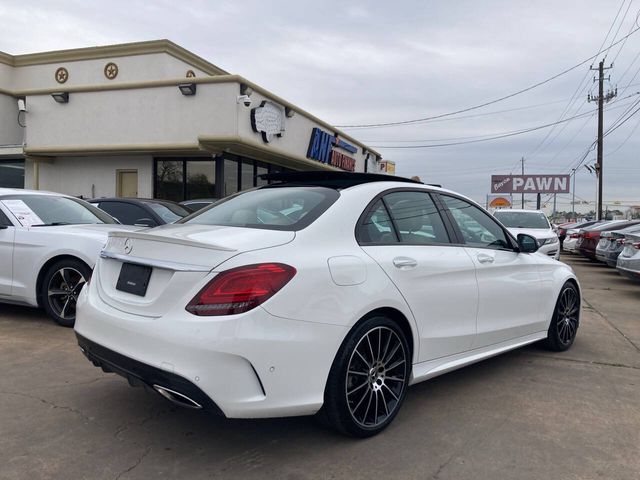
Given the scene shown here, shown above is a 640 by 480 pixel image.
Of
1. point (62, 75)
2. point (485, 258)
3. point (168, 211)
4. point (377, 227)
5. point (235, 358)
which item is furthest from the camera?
point (62, 75)

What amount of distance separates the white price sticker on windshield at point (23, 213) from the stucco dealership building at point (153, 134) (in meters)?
8.37

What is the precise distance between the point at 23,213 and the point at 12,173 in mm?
13374

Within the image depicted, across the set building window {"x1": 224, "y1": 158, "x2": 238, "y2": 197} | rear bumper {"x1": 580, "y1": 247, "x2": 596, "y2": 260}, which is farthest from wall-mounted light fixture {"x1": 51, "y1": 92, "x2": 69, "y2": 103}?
rear bumper {"x1": 580, "y1": 247, "x2": 596, "y2": 260}

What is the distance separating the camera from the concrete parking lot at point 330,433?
9.43ft

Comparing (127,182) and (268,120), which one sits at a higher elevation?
(268,120)

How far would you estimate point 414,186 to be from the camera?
159 inches

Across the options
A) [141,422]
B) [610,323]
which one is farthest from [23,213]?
[610,323]

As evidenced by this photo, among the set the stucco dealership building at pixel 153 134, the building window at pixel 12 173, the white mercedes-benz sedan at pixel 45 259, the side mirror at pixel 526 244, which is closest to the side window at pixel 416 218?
the side mirror at pixel 526 244

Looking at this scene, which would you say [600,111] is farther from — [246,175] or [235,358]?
[235,358]

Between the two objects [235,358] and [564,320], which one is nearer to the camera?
[235,358]

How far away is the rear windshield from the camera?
10.7 ft

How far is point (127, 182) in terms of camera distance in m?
16.5

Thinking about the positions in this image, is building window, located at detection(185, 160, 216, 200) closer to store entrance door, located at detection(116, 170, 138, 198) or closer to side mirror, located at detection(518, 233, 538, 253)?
store entrance door, located at detection(116, 170, 138, 198)

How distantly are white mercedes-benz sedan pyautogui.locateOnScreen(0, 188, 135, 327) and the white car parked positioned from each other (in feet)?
30.6
